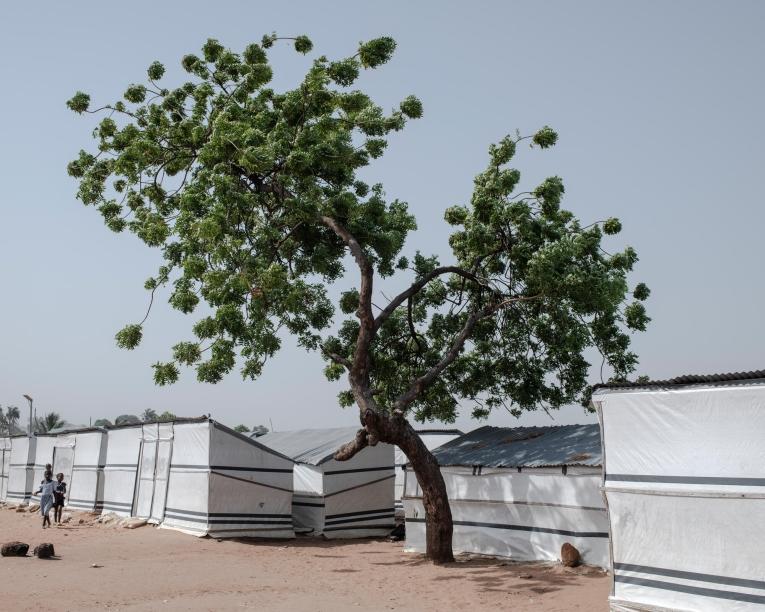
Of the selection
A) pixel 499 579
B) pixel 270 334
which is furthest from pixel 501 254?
pixel 499 579

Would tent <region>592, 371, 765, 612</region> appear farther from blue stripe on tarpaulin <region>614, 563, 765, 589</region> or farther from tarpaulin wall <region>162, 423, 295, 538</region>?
tarpaulin wall <region>162, 423, 295, 538</region>

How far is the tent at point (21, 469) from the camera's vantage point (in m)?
31.6

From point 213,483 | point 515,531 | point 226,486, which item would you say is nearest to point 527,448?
point 515,531

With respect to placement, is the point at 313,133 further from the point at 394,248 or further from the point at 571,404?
the point at 571,404

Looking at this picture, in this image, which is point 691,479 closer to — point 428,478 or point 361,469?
point 428,478

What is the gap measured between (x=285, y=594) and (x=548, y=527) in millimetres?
5371

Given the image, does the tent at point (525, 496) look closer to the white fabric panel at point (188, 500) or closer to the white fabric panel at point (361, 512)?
the white fabric panel at point (361, 512)

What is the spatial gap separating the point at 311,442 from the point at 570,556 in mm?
11797

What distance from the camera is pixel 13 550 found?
50.0 ft

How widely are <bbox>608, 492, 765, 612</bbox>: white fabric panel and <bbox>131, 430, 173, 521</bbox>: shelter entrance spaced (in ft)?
47.1

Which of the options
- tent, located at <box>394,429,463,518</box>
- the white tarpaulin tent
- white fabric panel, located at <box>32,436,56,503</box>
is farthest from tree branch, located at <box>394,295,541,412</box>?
white fabric panel, located at <box>32,436,56,503</box>

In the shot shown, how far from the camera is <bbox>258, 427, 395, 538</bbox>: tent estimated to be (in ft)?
69.9

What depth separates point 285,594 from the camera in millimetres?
12445

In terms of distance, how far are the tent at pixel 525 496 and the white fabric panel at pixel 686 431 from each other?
12.7 ft
